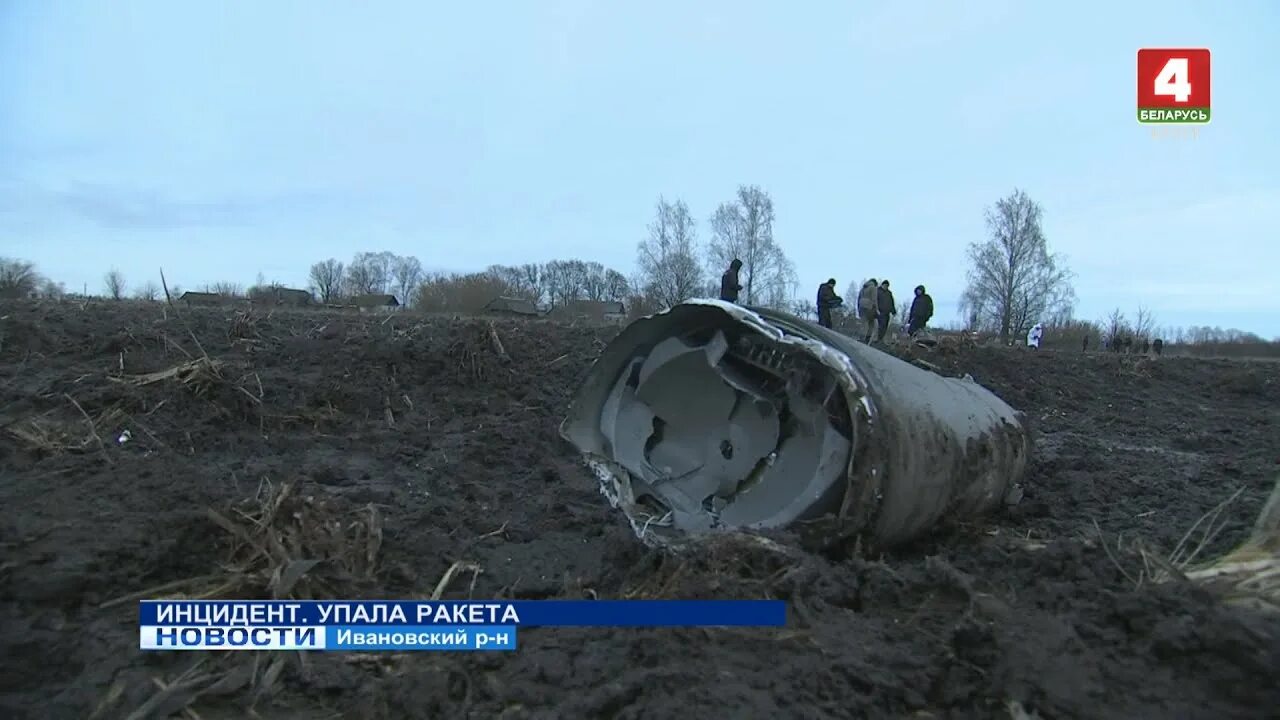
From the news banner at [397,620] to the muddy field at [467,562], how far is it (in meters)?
0.07

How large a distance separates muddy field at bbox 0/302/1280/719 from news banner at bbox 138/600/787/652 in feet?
0.24

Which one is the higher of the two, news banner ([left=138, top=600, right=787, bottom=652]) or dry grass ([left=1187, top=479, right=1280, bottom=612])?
dry grass ([left=1187, top=479, right=1280, bottom=612])

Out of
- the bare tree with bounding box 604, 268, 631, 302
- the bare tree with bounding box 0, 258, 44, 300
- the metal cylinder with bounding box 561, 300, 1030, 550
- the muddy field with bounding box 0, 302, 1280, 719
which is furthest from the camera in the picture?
the bare tree with bounding box 604, 268, 631, 302

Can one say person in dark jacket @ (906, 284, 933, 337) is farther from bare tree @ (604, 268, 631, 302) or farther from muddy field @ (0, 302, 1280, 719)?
bare tree @ (604, 268, 631, 302)

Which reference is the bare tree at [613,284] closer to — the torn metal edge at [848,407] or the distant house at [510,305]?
the distant house at [510,305]

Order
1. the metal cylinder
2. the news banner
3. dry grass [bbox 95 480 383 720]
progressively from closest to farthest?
dry grass [bbox 95 480 383 720] < the news banner < the metal cylinder

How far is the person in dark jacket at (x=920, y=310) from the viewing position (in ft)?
50.6

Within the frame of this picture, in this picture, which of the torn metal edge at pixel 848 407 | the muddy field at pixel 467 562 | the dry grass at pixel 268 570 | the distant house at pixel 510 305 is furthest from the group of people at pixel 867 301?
the distant house at pixel 510 305

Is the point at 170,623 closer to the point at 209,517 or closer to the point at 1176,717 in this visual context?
the point at 209,517

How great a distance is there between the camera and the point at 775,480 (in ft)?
12.6

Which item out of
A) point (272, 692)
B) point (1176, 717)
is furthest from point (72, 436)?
point (1176, 717)

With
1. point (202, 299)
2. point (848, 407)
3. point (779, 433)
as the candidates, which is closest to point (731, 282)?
point (779, 433)

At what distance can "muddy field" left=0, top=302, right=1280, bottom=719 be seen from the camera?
7.23ft

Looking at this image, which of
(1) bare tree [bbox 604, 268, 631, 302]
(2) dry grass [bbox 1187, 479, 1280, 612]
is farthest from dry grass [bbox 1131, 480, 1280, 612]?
(1) bare tree [bbox 604, 268, 631, 302]
